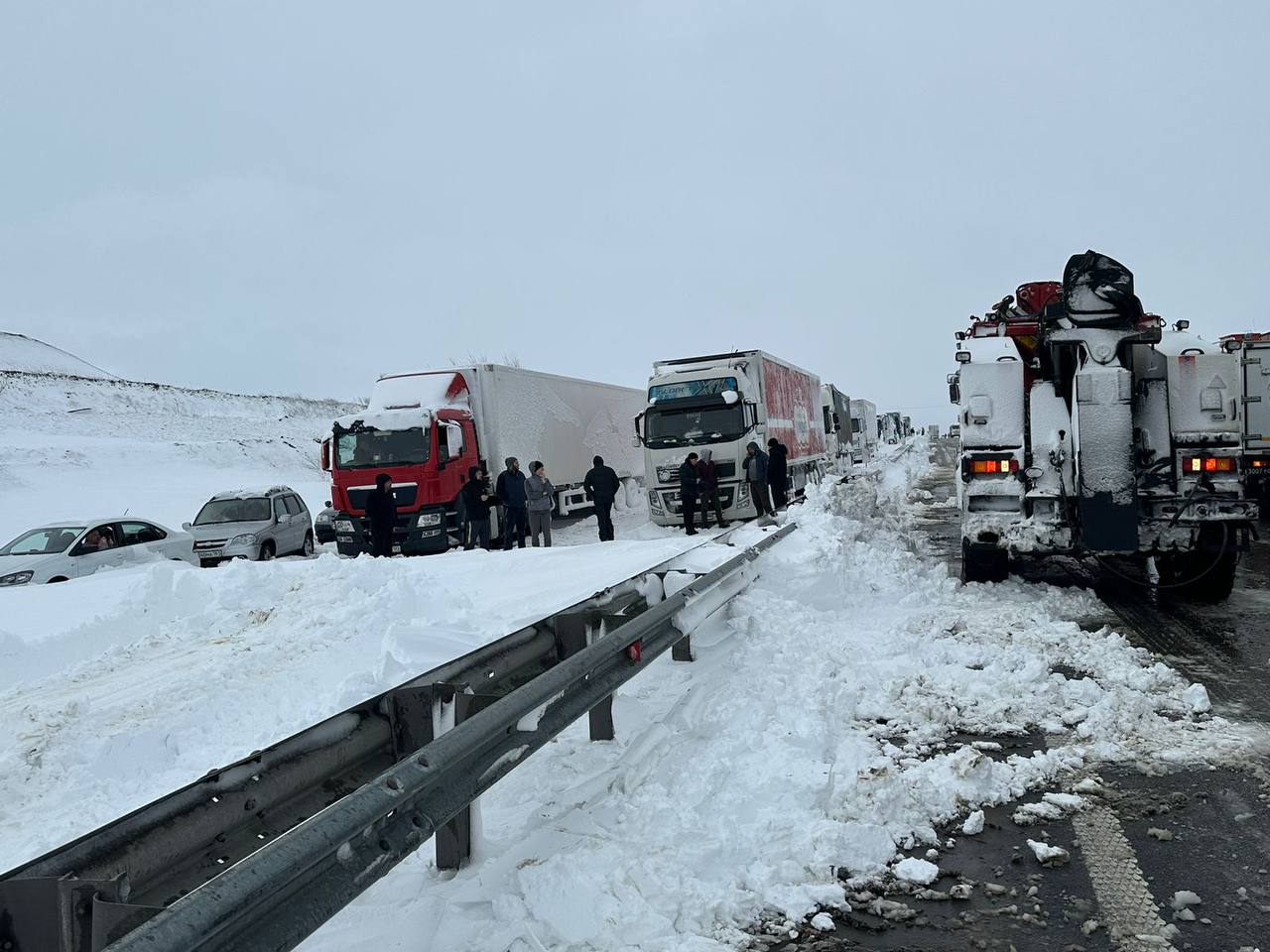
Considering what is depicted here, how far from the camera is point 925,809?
4.17 metres

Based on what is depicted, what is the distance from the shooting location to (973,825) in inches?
158

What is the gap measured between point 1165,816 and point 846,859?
1.60 metres

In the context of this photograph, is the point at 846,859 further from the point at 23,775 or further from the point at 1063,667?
the point at 23,775

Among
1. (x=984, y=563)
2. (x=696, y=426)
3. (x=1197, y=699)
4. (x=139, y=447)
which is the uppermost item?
(x=139, y=447)

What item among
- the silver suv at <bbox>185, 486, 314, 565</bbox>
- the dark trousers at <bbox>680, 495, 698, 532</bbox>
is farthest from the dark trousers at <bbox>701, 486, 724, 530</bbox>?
the silver suv at <bbox>185, 486, 314, 565</bbox>

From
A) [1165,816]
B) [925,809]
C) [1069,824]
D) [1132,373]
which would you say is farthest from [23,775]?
[1132,373]

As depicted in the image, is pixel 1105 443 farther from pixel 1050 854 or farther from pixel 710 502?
pixel 710 502

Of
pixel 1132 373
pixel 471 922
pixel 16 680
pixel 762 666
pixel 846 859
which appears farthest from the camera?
pixel 1132 373

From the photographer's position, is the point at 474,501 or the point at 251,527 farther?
the point at 251,527

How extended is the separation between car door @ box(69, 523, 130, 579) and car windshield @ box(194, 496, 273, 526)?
12.4 ft

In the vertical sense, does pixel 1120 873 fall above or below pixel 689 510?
below

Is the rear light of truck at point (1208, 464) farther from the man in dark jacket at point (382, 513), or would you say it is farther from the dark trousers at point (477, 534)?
the dark trousers at point (477, 534)

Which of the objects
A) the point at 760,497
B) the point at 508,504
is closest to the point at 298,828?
the point at 508,504

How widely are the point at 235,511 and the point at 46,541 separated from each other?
15.9 feet
